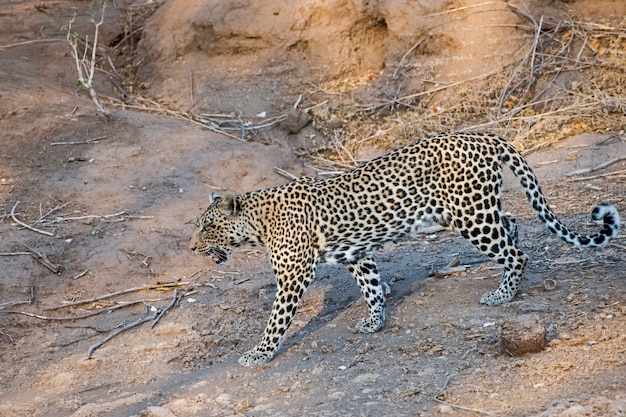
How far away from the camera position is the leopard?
8.38m

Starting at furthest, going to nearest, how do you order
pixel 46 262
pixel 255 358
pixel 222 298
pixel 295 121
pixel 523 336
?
1. pixel 295 121
2. pixel 46 262
3. pixel 222 298
4. pixel 255 358
5. pixel 523 336

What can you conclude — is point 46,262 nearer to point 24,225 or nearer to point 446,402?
point 24,225

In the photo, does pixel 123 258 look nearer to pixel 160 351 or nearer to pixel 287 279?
pixel 160 351

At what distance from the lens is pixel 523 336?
7238 mm

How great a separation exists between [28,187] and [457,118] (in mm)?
6439

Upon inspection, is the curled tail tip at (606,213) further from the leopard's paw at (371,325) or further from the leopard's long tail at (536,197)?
the leopard's paw at (371,325)

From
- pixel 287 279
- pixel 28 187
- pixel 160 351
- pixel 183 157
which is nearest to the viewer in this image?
pixel 287 279

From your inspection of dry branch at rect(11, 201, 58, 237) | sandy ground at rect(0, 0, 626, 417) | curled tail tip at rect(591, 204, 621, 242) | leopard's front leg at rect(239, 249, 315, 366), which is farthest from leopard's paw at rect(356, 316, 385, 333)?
dry branch at rect(11, 201, 58, 237)

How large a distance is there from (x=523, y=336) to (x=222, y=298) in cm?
384

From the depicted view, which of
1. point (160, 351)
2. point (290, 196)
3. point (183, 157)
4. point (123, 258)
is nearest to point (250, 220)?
point (290, 196)

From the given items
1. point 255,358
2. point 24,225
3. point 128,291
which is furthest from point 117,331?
point 24,225

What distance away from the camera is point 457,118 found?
14023 mm

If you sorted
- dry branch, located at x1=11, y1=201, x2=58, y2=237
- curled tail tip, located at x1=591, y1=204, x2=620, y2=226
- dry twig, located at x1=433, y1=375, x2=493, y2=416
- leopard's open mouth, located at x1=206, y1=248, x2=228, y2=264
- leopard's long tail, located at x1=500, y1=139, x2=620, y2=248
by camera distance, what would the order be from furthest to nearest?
dry branch, located at x1=11, y1=201, x2=58, y2=237 → leopard's open mouth, located at x1=206, y1=248, x2=228, y2=264 → leopard's long tail, located at x1=500, y1=139, x2=620, y2=248 → curled tail tip, located at x1=591, y1=204, x2=620, y2=226 → dry twig, located at x1=433, y1=375, x2=493, y2=416

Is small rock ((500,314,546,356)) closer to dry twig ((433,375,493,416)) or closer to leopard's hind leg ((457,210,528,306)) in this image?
dry twig ((433,375,493,416))
